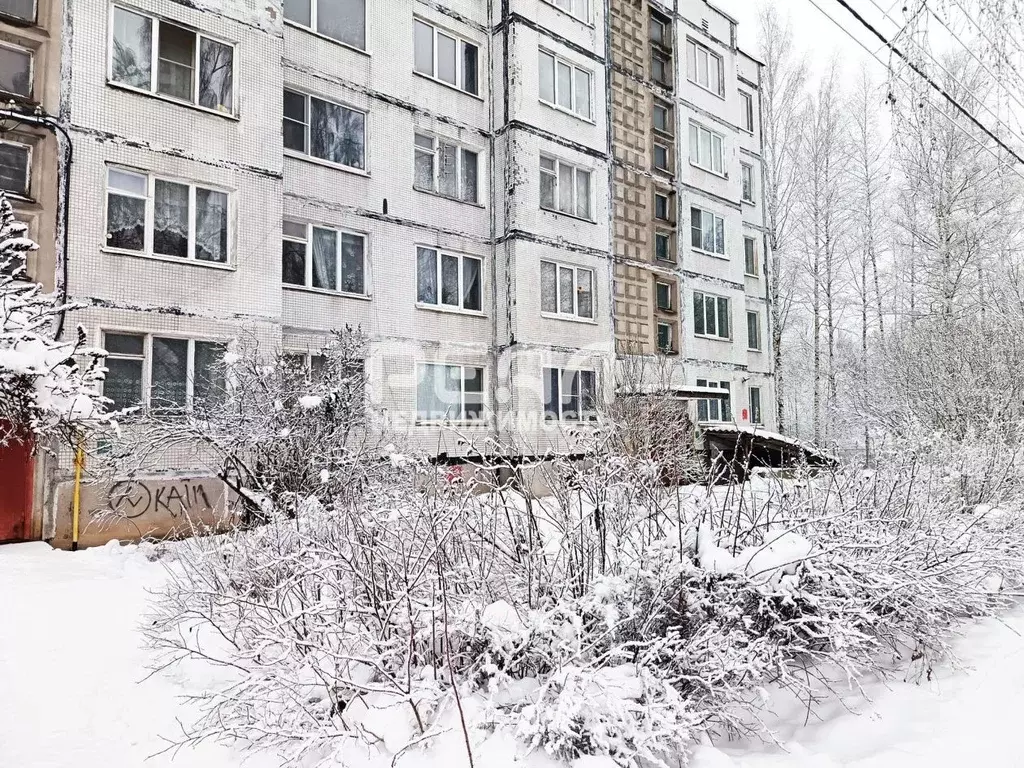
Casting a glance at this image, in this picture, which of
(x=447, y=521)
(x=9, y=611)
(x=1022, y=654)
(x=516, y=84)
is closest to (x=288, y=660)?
(x=447, y=521)

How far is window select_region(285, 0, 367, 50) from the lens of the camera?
1492cm

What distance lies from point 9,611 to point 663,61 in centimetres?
2198

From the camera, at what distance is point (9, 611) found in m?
7.14

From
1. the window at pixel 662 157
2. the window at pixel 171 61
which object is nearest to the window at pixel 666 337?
the window at pixel 662 157

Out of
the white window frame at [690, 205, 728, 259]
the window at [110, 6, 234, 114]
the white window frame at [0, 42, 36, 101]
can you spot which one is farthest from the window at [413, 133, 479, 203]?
the white window frame at [690, 205, 728, 259]

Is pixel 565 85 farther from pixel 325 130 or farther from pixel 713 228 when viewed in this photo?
pixel 713 228

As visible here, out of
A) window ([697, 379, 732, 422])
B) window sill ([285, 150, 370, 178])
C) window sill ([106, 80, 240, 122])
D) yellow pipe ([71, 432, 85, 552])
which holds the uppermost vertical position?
window sill ([106, 80, 240, 122])

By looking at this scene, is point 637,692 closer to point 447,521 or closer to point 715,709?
point 715,709

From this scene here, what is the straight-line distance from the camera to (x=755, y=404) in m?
24.4

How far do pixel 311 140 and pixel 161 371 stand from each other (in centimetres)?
593

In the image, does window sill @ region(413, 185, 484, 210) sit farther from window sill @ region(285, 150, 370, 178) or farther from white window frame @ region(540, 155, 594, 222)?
white window frame @ region(540, 155, 594, 222)

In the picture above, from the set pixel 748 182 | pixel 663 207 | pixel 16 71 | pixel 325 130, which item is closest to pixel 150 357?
pixel 16 71

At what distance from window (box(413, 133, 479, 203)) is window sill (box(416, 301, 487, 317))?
268cm

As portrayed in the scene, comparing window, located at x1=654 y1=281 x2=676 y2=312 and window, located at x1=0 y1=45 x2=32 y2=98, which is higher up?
window, located at x1=0 y1=45 x2=32 y2=98
